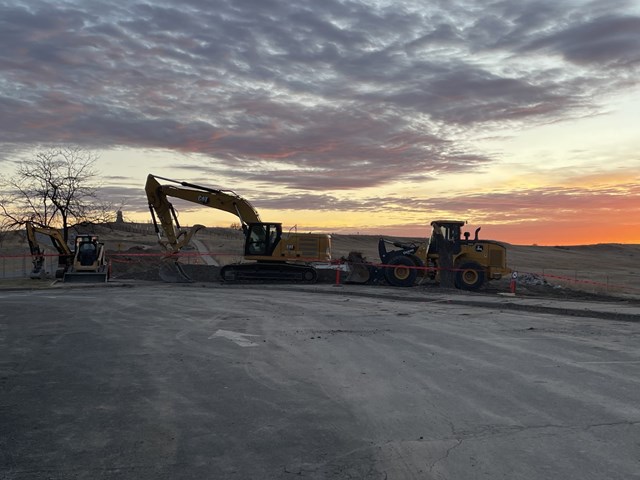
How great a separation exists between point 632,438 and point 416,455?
2336mm

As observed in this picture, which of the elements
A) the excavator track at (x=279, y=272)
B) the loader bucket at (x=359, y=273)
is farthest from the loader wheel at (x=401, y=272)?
the excavator track at (x=279, y=272)

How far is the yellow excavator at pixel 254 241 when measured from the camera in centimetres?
3023

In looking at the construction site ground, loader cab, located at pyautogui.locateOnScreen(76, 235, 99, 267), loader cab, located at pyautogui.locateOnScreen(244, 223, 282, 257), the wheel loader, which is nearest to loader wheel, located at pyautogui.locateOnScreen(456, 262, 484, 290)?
the wheel loader

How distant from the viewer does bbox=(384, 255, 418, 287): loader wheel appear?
94.0ft

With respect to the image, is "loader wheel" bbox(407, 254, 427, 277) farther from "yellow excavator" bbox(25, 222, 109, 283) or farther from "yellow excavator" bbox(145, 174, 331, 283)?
"yellow excavator" bbox(25, 222, 109, 283)

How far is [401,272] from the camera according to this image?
28906 mm

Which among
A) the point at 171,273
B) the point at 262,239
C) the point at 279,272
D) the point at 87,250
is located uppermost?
the point at 262,239

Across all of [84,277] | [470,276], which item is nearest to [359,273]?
[470,276]

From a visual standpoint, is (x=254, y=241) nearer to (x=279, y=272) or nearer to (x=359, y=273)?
(x=279, y=272)

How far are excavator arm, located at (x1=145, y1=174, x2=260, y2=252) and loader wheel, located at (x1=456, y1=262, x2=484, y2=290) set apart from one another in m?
10.3

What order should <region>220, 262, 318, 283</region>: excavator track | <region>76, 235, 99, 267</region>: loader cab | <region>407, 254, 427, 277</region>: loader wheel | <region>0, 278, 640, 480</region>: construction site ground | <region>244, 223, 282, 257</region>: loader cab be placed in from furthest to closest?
<region>76, 235, 99, 267</region>: loader cab < <region>220, 262, 318, 283</region>: excavator track < <region>244, 223, 282, 257</region>: loader cab < <region>407, 254, 427, 277</region>: loader wheel < <region>0, 278, 640, 480</region>: construction site ground

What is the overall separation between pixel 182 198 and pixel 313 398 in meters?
24.5

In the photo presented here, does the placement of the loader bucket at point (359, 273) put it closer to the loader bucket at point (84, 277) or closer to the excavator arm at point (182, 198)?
the excavator arm at point (182, 198)

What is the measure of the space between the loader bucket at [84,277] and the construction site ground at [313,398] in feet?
48.2
